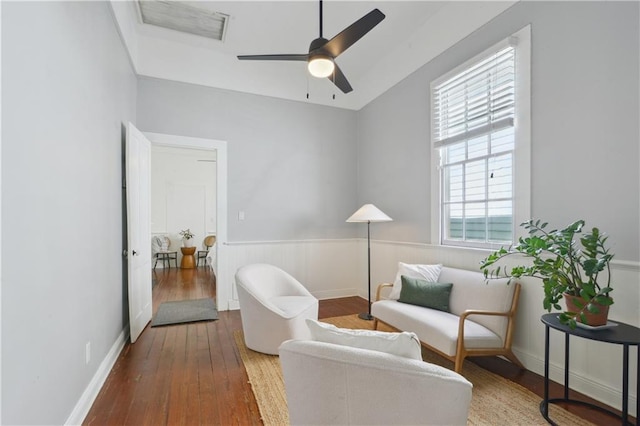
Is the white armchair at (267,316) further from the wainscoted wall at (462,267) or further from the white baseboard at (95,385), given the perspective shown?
the wainscoted wall at (462,267)

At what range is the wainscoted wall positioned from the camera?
2.00 metres

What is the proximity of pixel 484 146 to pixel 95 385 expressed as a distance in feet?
12.4

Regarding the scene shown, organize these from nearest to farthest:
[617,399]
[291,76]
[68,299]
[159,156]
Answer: [68,299], [617,399], [291,76], [159,156]

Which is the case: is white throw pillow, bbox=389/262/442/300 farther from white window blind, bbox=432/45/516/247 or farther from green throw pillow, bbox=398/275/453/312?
white window blind, bbox=432/45/516/247

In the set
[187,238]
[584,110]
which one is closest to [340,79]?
[584,110]

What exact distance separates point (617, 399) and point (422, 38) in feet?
12.4

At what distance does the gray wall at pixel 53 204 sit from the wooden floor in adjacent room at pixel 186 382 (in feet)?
0.90

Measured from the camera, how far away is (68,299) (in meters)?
1.77

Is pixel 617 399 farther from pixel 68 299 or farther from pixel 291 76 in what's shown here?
pixel 291 76

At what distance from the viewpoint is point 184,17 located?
11.5ft

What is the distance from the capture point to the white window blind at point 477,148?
276 cm

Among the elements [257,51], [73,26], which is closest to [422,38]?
[257,51]

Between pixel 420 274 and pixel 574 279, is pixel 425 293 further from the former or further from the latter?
pixel 574 279

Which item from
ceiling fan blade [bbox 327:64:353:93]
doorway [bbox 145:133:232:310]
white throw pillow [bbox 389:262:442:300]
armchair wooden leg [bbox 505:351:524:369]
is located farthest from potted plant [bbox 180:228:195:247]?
armchair wooden leg [bbox 505:351:524:369]
